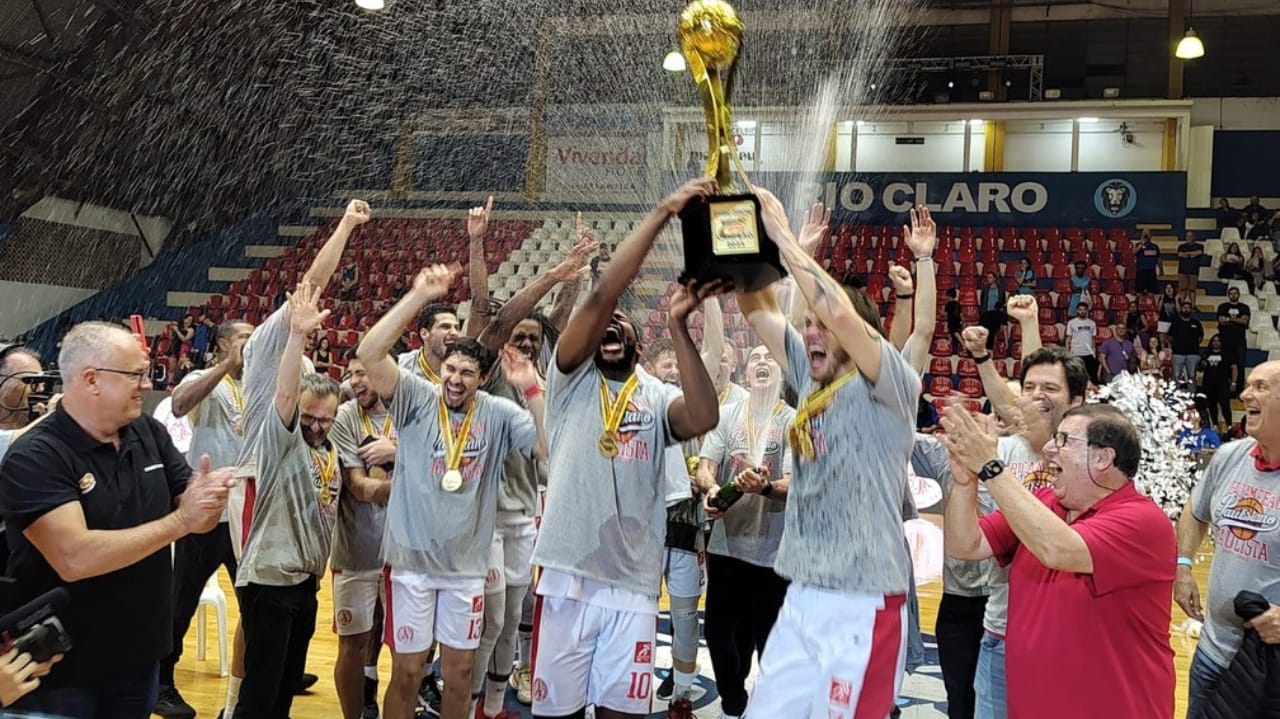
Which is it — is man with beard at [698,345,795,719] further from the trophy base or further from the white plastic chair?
the white plastic chair

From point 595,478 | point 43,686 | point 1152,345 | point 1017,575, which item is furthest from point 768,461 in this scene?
point 1152,345

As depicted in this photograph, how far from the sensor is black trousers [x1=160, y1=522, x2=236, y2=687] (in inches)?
223

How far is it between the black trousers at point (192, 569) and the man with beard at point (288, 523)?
765mm

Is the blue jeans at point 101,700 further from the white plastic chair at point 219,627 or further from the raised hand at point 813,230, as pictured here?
the white plastic chair at point 219,627

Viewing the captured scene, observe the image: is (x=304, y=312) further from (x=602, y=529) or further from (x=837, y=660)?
(x=837, y=660)

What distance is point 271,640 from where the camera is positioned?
185 inches

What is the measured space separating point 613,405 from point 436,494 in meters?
1.07

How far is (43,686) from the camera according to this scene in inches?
128

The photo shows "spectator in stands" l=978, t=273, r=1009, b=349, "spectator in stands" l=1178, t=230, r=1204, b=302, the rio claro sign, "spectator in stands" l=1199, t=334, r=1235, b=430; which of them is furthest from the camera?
the rio claro sign

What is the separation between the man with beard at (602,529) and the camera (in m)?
3.86

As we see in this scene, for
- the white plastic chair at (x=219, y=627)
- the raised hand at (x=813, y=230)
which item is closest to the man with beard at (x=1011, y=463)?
the raised hand at (x=813, y=230)

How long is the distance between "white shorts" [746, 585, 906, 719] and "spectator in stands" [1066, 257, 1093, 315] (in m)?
15.2

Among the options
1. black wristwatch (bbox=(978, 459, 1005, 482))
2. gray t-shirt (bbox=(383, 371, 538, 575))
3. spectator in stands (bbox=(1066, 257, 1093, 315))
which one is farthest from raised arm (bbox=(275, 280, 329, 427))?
spectator in stands (bbox=(1066, 257, 1093, 315))

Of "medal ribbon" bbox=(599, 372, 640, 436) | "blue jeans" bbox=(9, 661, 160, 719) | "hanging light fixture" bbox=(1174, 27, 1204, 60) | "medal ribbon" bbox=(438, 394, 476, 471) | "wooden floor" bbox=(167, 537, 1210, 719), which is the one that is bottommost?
"wooden floor" bbox=(167, 537, 1210, 719)
